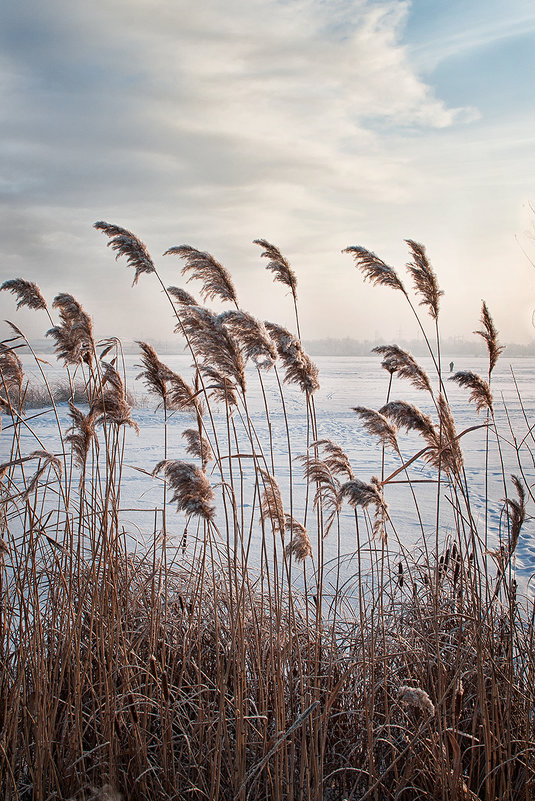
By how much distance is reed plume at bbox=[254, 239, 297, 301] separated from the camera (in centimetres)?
299

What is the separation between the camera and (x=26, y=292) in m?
3.24

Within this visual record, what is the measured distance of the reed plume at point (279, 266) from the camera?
9.81ft

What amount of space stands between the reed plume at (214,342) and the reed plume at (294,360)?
42 cm

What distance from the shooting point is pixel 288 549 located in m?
2.99

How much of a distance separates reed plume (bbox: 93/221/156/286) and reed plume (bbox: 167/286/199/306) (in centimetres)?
21

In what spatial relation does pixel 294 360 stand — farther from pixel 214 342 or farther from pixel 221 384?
pixel 214 342

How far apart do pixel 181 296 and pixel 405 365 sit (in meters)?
1.32

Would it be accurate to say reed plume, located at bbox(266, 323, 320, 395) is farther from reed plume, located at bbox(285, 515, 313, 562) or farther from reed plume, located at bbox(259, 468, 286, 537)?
reed plume, located at bbox(285, 515, 313, 562)

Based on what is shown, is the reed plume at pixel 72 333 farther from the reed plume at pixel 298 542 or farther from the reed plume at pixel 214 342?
the reed plume at pixel 298 542

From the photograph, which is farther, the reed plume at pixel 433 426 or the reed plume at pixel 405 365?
the reed plume at pixel 405 365

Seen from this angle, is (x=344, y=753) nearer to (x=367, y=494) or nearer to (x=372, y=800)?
(x=372, y=800)

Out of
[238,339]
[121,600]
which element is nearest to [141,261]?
[238,339]

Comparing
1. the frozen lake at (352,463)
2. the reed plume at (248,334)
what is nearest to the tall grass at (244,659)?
the reed plume at (248,334)

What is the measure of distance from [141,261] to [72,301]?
1.70 feet
